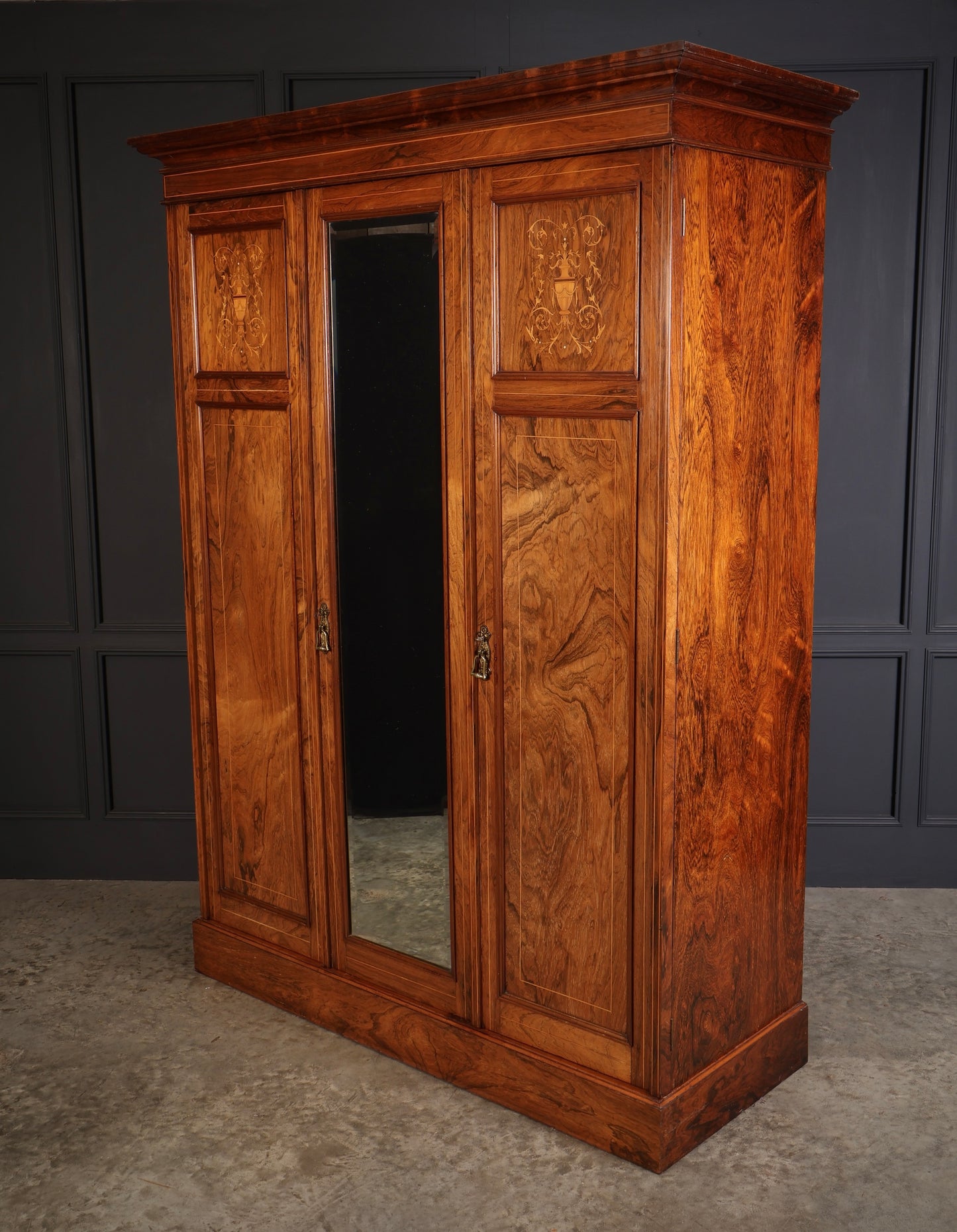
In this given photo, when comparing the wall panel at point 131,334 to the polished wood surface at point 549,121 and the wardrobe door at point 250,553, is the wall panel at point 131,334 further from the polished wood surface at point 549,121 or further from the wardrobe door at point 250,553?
the polished wood surface at point 549,121

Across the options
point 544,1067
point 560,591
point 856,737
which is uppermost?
point 560,591

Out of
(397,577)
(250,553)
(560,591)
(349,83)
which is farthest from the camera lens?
(349,83)

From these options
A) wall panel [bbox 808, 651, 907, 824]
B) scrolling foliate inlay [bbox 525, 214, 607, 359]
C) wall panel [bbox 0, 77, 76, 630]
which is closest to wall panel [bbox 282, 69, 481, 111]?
wall panel [bbox 0, 77, 76, 630]

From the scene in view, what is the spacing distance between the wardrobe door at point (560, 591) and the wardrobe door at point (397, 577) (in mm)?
89

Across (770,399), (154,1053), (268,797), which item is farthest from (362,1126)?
(770,399)

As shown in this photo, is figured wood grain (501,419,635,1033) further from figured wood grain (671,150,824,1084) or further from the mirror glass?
the mirror glass

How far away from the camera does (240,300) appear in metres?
3.31

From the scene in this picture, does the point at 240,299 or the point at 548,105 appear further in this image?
the point at 240,299

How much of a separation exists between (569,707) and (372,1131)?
1.11 metres

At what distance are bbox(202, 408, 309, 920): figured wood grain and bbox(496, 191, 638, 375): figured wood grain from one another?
2.65ft

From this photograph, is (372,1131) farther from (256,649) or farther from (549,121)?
(549,121)

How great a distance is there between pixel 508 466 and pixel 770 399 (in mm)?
607

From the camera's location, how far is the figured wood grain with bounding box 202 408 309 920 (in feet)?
11.0

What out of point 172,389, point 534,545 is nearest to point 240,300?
point 172,389
